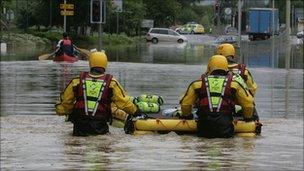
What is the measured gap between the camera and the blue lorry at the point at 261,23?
270ft

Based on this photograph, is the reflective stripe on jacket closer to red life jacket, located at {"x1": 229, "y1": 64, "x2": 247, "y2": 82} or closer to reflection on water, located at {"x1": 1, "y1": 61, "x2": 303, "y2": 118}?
red life jacket, located at {"x1": 229, "y1": 64, "x2": 247, "y2": 82}

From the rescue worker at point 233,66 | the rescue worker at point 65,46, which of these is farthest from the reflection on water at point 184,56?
the rescue worker at point 233,66

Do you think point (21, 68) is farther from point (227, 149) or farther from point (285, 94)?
point (227, 149)

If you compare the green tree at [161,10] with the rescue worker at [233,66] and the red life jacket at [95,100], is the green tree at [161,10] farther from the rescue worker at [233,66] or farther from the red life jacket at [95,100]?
the red life jacket at [95,100]

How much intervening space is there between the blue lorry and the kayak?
69.1 m

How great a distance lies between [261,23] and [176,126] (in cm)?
7002

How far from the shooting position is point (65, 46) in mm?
37969

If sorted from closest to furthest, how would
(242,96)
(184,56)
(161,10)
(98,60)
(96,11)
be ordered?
(98,60) < (242,96) < (96,11) < (184,56) < (161,10)

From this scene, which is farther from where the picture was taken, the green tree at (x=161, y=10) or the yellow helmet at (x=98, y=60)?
the green tree at (x=161, y=10)

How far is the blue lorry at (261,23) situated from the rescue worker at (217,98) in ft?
229

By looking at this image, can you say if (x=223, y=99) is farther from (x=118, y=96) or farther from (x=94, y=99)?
(x=94, y=99)

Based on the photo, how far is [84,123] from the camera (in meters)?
12.7

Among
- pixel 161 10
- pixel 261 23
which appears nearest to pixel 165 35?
pixel 261 23

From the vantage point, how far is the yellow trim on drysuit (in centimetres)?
1250
